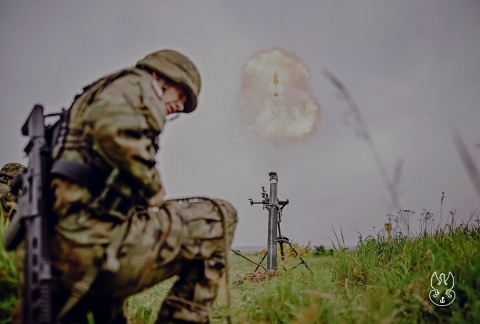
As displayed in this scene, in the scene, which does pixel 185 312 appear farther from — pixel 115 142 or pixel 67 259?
pixel 115 142

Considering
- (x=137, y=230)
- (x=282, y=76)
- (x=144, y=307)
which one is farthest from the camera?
(x=282, y=76)

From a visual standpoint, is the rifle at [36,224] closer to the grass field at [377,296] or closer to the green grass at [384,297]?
the grass field at [377,296]

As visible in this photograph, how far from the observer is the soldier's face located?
302cm

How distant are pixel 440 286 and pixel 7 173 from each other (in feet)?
28.0

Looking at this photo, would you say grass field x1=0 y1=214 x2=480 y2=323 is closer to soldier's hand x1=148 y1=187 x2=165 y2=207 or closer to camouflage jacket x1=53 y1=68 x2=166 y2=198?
soldier's hand x1=148 y1=187 x2=165 y2=207

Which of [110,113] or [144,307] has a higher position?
[110,113]

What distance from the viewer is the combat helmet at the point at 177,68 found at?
2.89 meters

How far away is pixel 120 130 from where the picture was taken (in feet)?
7.45

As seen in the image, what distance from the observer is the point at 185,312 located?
2.75 m

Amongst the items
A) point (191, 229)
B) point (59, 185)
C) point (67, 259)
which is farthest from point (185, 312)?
point (59, 185)

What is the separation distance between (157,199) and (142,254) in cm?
55

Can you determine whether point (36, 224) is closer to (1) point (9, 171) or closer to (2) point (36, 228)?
(2) point (36, 228)

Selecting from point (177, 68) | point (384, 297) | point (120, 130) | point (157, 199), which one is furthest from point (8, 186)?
point (384, 297)

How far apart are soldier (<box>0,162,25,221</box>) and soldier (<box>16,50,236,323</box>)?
4718 millimetres
